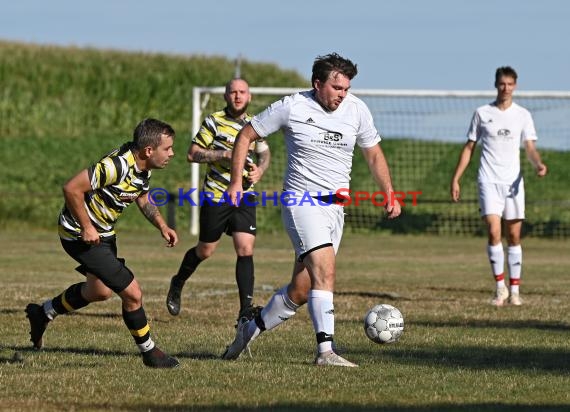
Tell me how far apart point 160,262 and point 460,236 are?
12146mm

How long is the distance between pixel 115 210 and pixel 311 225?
138 cm

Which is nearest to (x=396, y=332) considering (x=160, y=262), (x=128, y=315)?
(x=128, y=315)

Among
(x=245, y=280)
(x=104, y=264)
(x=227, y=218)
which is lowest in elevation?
(x=245, y=280)

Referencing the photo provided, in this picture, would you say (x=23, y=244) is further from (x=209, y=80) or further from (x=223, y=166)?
(x=209, y=80)

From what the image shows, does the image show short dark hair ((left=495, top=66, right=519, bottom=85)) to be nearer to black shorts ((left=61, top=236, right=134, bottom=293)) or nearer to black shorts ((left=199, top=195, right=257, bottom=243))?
black shorts ((left=199, top=195, right=257, bottom=243))

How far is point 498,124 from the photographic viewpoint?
14625mm

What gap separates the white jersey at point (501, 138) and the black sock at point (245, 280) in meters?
3.93

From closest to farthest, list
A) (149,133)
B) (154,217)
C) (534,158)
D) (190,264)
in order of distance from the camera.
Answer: (149,133)
(154,217)
(190,264)
(534,158)

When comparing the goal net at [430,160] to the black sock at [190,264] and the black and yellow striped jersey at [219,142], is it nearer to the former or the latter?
the black sock at [190,264]

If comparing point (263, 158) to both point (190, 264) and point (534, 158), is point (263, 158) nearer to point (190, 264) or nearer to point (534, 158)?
point (190, 264)

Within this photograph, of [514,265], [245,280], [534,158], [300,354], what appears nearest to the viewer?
[300,354]

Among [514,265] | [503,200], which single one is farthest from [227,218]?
[514,265]

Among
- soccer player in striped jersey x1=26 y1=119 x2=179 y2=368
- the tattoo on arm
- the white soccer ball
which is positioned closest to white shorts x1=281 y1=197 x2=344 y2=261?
the white soccer ball

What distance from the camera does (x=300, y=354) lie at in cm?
985
